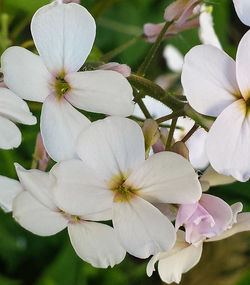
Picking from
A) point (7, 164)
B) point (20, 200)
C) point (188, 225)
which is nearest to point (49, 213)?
point (20, 200)

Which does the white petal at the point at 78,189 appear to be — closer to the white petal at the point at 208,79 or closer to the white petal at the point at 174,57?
the white petal at the point at 208,79

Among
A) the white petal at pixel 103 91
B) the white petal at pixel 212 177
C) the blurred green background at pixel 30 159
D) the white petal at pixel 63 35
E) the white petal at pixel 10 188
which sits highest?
the white petal at pixel 63 35

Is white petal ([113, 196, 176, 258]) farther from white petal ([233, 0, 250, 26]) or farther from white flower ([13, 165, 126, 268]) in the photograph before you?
A: white petal ([233, 0, 250, 26])

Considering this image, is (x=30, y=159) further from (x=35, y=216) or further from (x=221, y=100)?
(x=221, y=100)

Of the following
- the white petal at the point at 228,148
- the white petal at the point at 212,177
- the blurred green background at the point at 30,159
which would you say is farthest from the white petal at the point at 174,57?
the white petal at the point at 228,148

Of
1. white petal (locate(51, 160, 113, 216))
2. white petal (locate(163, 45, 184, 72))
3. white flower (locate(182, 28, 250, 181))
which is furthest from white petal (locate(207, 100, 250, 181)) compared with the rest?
white petal (locate(163, 45, 184, 72))

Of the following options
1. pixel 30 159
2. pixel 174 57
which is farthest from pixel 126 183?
pixel 174 57
